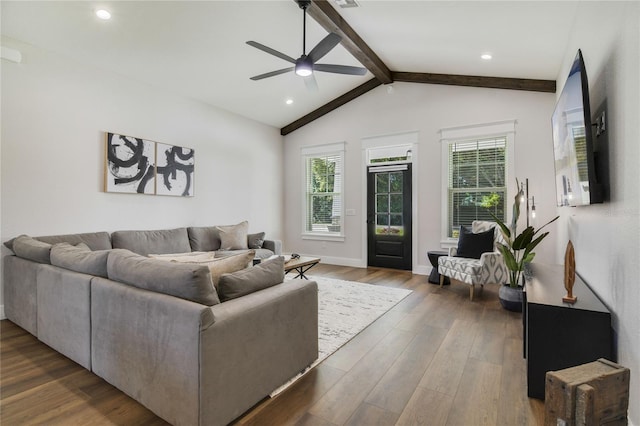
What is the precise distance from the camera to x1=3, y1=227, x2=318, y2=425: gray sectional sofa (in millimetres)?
1566

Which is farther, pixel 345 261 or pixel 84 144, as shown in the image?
pixel 345 261

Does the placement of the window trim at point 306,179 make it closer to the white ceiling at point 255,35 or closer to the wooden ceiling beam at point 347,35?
the wooden ceiling beam at point 347,35

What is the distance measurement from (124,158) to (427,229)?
4863mm

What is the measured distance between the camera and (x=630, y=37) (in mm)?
1591

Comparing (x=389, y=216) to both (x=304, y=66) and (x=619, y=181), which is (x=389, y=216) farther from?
(x=619, y=181)

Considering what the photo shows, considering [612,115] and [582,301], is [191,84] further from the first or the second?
[582,301]

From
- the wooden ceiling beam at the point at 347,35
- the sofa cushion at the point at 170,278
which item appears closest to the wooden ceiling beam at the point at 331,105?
the wooden ceiling beam at the point at 347,35

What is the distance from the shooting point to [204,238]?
5141mm

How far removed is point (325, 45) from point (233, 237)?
3.41 meters

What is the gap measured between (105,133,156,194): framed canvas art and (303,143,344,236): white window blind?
323 centimetres

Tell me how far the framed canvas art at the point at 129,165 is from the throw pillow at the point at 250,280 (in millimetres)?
3217

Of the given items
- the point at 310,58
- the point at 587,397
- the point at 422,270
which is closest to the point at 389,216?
the point at 422,270

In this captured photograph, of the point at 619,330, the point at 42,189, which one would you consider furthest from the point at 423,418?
the point at 42,189

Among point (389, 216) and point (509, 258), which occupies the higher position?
point (389, 216)
